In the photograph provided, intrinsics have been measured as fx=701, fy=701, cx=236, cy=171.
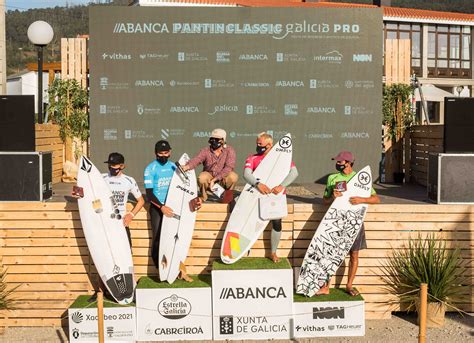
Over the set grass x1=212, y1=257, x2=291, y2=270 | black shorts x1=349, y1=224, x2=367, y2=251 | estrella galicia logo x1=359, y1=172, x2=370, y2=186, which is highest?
estrella galicia logo x1=359, y1=172, x2=370, y2=186

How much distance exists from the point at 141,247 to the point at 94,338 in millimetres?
1204

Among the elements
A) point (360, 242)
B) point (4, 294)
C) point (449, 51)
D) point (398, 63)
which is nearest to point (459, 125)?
point (360, 242)

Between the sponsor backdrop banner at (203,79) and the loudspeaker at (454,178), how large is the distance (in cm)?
370

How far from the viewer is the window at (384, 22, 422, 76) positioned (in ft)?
105

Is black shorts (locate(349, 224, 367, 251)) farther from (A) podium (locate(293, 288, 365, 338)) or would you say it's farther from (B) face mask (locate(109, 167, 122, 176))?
(B) face mask (locate(109, 167, 122, 176))

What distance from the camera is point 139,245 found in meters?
8.20

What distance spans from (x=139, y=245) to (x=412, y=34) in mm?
27119

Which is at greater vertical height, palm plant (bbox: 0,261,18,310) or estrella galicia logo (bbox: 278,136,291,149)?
estrella galicia logo (bbox: 278,136,291,149)

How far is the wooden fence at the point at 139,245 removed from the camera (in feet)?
26.9

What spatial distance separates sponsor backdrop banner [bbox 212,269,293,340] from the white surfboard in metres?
0.54

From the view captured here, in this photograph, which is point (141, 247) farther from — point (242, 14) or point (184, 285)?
point (242, 14)

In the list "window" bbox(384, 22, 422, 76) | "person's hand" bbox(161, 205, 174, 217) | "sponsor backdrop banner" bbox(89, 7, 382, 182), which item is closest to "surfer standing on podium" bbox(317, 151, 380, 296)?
"person's hand" bbox(161, 205, 174, 217)

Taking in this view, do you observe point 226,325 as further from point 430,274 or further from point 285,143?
point 430,274

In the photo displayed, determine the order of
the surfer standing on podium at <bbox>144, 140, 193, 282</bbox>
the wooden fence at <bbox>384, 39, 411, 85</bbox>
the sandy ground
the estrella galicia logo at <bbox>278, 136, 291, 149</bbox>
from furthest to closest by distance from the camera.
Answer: the wooden fence at <bbox>384, 39, 411, 85</bbox>, the estrella galicia logo at <bbox>278, 136, 291, 149</bbox>, the surfer standing on podium at <bbox>144, 140, 193, 282</bbox>, the sandy ground
